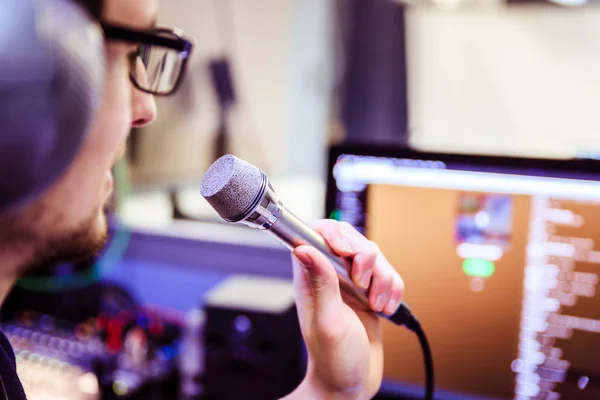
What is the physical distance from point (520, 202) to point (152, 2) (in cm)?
57

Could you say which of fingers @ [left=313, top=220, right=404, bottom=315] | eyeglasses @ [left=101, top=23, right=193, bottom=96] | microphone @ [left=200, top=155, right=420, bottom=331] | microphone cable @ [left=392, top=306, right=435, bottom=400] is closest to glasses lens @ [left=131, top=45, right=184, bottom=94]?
eyeglasses @ [left=101, top=23, right=193, bottom=96]

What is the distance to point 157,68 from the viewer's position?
2.24ft

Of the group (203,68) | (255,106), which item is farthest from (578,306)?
(255,106)

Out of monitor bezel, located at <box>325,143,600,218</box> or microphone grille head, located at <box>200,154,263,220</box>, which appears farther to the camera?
monitor bezel, located at <box>325,143,600,218</box>

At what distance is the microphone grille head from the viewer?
57cm

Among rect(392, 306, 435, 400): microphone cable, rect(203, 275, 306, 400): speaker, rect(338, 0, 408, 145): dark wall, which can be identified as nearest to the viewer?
rect(392, 306, 435, 400): microphone cable

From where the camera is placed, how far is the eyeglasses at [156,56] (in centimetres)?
58

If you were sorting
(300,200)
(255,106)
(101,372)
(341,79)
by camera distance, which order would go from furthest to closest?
(341,79) < (255,106) < (300,200) < (101,372)

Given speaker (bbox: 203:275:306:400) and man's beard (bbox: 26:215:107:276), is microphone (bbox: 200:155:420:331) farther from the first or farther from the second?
speaker (bbox: 203:275:306:400)

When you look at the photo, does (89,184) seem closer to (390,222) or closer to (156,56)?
(156,56)

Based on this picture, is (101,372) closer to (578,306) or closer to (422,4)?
(578,306)

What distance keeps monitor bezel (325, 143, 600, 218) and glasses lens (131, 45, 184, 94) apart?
317 millimetres

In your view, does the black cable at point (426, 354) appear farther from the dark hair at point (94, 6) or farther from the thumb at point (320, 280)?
the dark hair at point (94, 6)

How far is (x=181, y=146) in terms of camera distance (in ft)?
6.43
